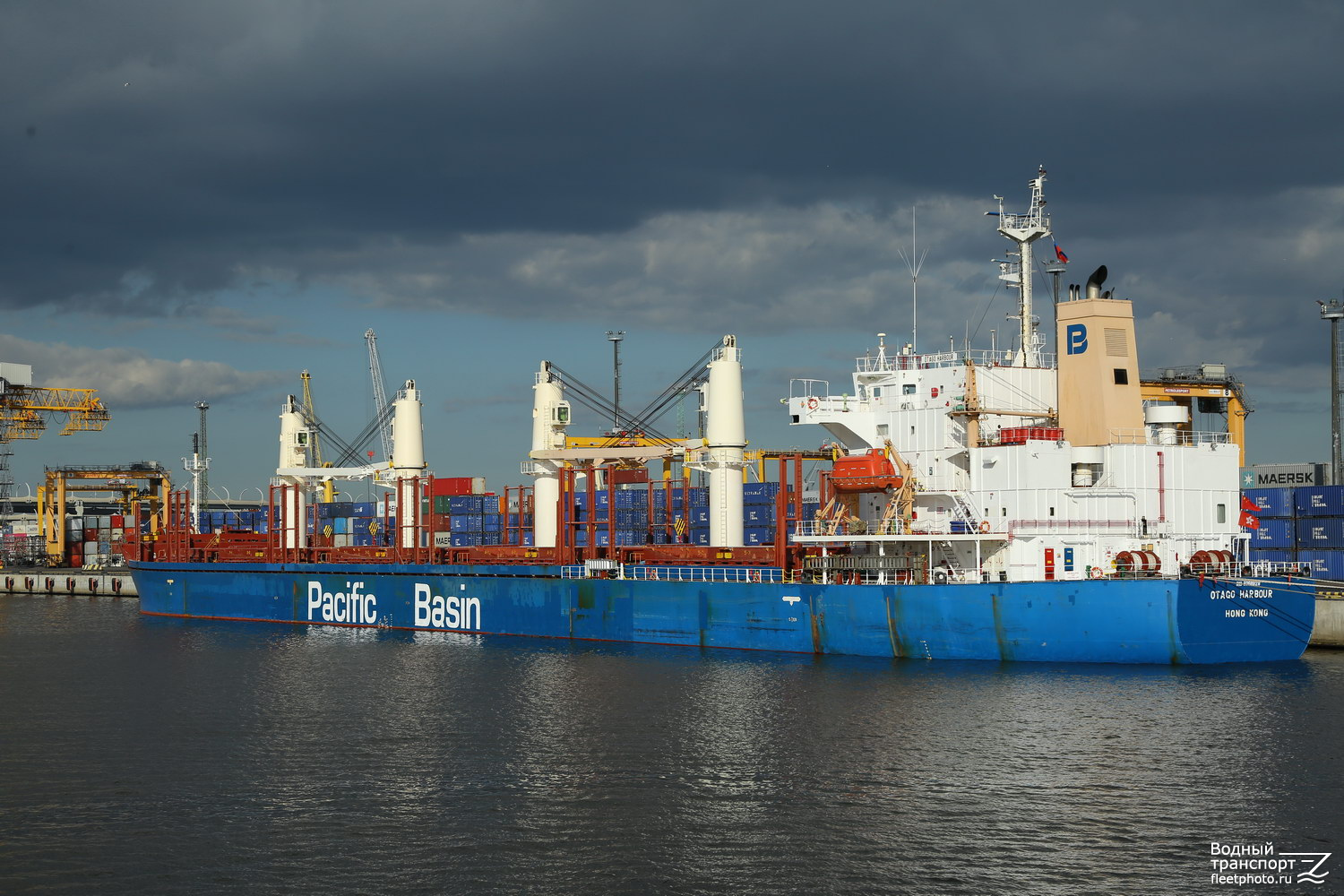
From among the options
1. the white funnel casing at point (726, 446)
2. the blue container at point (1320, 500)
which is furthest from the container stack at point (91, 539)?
the blue container at point (1320, 500)

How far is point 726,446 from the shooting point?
52.4 metres

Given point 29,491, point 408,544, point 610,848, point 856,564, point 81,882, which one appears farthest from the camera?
point 29,491

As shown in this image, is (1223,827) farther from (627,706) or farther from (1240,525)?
(1240,525)

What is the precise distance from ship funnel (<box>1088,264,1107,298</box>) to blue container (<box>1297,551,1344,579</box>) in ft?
56.9

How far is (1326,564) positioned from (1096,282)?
17.8 meters

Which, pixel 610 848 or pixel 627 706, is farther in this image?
pixel 627 706

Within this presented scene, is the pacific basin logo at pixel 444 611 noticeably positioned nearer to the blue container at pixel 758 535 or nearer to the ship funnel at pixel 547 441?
the ship funnel at pixel 547 441

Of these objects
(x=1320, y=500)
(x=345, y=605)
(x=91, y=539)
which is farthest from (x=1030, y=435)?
(x=91, y=539)

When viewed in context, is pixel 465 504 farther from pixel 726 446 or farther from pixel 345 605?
pixel 726 446

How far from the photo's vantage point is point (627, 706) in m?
36.4

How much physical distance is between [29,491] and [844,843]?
15919 centimetres

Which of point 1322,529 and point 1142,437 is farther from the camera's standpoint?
point 1322,529

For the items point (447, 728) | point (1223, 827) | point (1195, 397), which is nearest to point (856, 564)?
point (447, 728)

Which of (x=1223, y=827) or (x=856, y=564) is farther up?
(x=856, y=564)
